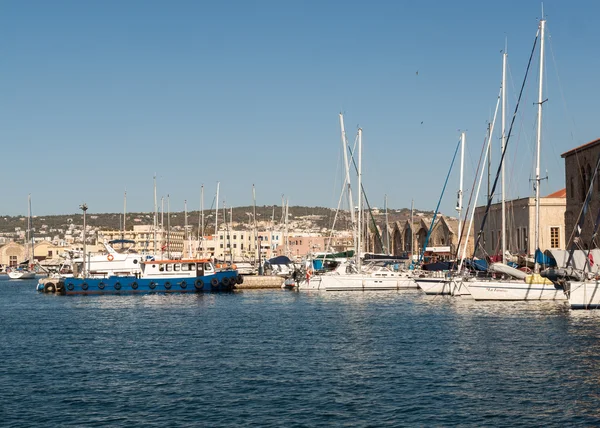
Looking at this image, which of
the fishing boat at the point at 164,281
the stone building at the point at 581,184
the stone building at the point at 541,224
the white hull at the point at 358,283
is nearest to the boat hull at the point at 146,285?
the fishing boat at the point at 164,281

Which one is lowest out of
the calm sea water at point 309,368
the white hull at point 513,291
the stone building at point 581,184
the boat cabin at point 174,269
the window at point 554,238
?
the calm sea water at point 309,368

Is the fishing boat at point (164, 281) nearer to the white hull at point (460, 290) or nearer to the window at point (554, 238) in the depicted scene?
the white hull at point (460, 290)

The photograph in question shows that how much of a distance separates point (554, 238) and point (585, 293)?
36.8 metres

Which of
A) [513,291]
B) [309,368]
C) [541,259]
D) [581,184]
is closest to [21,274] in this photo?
[581,184]

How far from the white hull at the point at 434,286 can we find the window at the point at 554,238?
2315cm

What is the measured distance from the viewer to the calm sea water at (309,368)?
21.5 m

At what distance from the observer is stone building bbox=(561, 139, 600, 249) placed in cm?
6469

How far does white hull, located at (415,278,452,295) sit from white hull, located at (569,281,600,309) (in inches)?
628

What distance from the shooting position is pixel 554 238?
3054 inches

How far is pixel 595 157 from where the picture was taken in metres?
65.4

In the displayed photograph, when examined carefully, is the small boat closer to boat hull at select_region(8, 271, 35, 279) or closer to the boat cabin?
boat hull at select_region(8, 271, 35, 279)

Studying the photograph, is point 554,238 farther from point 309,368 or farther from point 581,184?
point 309,368

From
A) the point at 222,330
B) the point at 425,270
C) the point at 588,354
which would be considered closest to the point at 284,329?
the point at 222,330

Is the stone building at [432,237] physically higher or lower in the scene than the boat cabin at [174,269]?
higher
